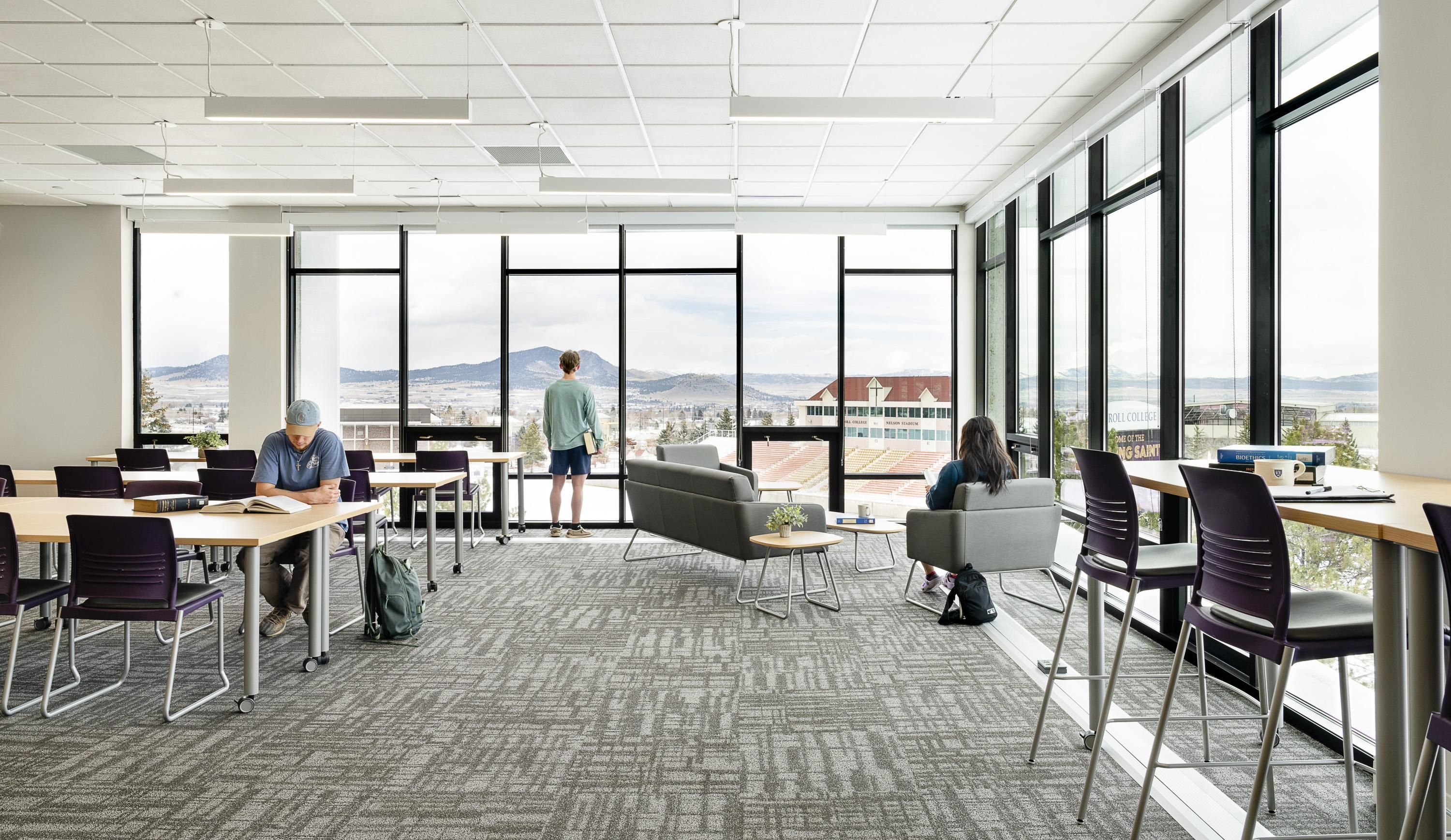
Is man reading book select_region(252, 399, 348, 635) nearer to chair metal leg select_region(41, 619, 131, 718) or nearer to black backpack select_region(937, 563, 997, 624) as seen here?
chair metal leg select_region(41, 619, 131, 718)

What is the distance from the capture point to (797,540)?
5020 mm

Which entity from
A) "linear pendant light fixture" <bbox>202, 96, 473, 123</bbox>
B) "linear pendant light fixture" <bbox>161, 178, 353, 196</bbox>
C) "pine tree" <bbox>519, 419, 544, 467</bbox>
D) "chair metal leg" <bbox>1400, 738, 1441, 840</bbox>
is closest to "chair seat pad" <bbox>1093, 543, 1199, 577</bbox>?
"chair metal leg" <bbox>1400, 738, 1441, 840</bbox>

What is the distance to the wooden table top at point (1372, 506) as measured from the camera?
1524mm

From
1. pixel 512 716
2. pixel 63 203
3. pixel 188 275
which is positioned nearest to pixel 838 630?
pixel 512 716

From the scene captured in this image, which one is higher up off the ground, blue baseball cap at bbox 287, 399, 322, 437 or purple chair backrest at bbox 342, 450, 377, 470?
blue baseball cap at bbox 287, 399, 322, 437

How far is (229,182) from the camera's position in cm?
588

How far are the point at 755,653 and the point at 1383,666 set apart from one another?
289cm

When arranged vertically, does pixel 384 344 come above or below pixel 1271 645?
above

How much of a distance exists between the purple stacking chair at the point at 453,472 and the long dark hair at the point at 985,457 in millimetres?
3647

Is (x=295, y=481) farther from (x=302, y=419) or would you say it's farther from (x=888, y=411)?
(x=888, y=411)

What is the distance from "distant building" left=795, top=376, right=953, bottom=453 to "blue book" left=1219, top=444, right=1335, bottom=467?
5908mm

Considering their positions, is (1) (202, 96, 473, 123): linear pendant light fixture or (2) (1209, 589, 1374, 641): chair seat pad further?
(1) (202, 96, 473, 123): linear pendant light fixture

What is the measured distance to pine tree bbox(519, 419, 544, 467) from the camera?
8.40 m

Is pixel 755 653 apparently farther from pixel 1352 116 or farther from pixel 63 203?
pixel 63 203
